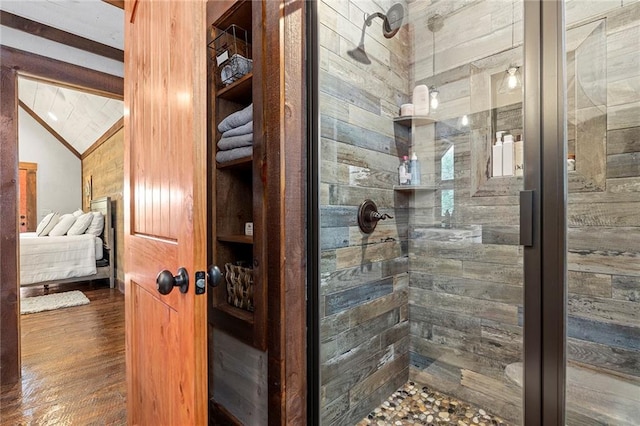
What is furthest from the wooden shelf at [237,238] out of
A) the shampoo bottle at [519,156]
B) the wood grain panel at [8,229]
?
the wood grain panel at [8,229]

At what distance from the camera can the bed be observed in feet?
13.1

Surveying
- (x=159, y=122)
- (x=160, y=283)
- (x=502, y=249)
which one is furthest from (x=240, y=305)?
(x=502, y=249)

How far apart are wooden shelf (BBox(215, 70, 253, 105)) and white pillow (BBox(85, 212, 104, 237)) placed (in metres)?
4.46

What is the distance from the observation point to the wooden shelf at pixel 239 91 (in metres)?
1.35

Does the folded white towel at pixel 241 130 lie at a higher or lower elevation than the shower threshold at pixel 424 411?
higher

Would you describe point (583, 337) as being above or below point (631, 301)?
below

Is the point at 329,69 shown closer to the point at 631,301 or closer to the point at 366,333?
the point at 366,333

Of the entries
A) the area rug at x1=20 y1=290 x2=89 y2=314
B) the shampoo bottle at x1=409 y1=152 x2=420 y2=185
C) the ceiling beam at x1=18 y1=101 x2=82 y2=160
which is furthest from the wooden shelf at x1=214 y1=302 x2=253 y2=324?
the ceiling beam at x1=18 y1=101 x2=82 y2=160

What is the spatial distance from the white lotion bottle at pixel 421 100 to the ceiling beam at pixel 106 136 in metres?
4.06

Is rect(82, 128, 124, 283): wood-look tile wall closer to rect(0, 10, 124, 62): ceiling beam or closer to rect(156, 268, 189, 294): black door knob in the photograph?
rect(0, 10, 124, 62): ceiling beam

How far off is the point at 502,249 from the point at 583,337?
44 centimetres

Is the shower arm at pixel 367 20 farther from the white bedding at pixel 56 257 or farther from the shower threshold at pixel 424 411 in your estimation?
the white bedding at pixel 56 257

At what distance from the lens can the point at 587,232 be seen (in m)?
1.31

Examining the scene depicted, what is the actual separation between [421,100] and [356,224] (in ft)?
2.77
